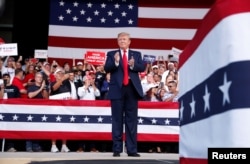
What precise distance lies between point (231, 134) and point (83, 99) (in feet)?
23.9

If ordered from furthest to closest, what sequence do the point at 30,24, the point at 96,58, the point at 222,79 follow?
the point at 30,24, the point at 96,58, the point at 222,79

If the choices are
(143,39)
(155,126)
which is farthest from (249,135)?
(143,39)

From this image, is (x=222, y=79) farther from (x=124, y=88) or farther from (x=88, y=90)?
(x=88, y=90)

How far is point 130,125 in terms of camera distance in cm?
659

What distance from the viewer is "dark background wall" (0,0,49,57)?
1468 cm

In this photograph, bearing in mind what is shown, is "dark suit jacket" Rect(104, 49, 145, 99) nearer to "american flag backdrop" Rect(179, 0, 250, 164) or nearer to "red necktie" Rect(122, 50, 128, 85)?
"red necktie" Rect(122, 50, 128, 85)

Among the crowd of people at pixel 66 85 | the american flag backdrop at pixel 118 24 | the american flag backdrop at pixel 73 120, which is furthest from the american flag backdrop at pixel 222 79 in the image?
the american flag backdrop at pixel 118 24

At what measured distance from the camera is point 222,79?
Answer: 180 cm

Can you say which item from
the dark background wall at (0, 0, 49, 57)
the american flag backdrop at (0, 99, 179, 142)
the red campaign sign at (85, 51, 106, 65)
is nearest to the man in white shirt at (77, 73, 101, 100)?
the american flag backdrop at (0, 99, 179, 142)

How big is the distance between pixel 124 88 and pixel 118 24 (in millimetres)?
7244

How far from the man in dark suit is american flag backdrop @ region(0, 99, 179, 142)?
219 centimetres

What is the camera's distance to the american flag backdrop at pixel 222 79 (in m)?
1.69

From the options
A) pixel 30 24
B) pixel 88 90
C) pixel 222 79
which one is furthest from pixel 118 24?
pixel 222 79

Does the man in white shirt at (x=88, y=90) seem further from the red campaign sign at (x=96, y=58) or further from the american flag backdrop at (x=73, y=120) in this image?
the red campaign sign at (x=96, y=58)
